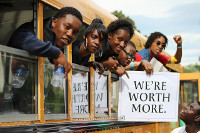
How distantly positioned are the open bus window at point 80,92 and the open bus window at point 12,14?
2.05ft

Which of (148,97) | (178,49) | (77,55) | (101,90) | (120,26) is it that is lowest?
(148,97)

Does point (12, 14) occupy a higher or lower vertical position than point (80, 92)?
higher

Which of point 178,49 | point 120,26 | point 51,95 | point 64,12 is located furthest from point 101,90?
point 178,49

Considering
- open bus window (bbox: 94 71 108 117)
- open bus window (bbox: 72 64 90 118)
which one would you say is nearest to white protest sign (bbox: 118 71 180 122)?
open bus window (bbox: 94 71 108 117)

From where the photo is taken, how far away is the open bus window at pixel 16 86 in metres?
1.97

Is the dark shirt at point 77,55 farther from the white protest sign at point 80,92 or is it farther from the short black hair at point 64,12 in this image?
the short black hair at point 64,12

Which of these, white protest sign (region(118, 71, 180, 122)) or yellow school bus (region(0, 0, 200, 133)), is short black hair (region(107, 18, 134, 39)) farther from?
white protest sign (region(118, 71, 180, 122))

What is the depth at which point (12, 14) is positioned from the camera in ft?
9.36

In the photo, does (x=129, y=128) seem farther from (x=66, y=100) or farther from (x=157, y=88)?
(x=66, y=100)

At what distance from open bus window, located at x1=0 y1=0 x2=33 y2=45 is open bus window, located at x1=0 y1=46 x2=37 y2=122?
0.45 meters

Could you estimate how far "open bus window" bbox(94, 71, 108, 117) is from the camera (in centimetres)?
326

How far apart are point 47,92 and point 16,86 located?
→ 359mm

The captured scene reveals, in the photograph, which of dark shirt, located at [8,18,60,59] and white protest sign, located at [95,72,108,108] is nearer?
dark shirt, located at [8,18,60,59]

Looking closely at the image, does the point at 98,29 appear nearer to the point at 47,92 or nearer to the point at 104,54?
the point at 104,54
